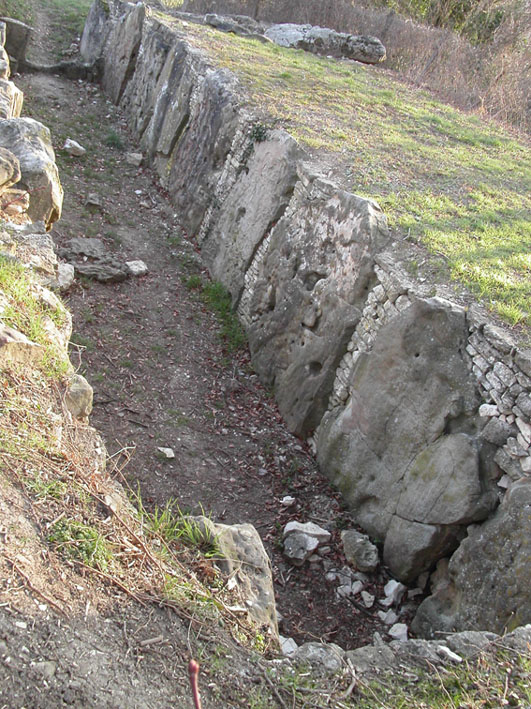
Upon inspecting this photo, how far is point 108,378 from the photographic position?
6.56 metres

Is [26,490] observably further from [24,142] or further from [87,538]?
[24,142]

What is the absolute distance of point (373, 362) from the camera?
5.69m

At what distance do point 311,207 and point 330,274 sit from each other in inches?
39.7

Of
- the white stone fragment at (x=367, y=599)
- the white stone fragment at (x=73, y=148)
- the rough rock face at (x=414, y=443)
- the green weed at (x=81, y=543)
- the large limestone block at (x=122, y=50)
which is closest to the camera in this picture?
the green weed at (x=81, y=543)

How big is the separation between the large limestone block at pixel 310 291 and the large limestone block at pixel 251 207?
291mm

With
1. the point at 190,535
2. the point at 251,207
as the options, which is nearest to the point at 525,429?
the point at 190,535

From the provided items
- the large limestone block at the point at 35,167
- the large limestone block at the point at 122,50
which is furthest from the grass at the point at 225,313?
the large limestone block at the point at 122,50

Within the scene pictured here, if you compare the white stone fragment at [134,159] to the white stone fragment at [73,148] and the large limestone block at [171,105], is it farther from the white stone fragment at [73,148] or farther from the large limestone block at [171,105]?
the white stone fragment at [73,148]

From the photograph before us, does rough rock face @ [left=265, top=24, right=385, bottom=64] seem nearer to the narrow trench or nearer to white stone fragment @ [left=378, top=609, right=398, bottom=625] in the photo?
the narrow trench

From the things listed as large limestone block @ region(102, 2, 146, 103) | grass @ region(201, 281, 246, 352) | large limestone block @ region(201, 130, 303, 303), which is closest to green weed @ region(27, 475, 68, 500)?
grass @ region(201, 281, 246, 352)

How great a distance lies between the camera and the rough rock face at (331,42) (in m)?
15.0

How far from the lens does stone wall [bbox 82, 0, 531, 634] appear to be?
4523 mm

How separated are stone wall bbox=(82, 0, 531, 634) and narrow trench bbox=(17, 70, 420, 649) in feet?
1.08

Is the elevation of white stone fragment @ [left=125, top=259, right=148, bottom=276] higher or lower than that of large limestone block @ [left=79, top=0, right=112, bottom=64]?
lower
